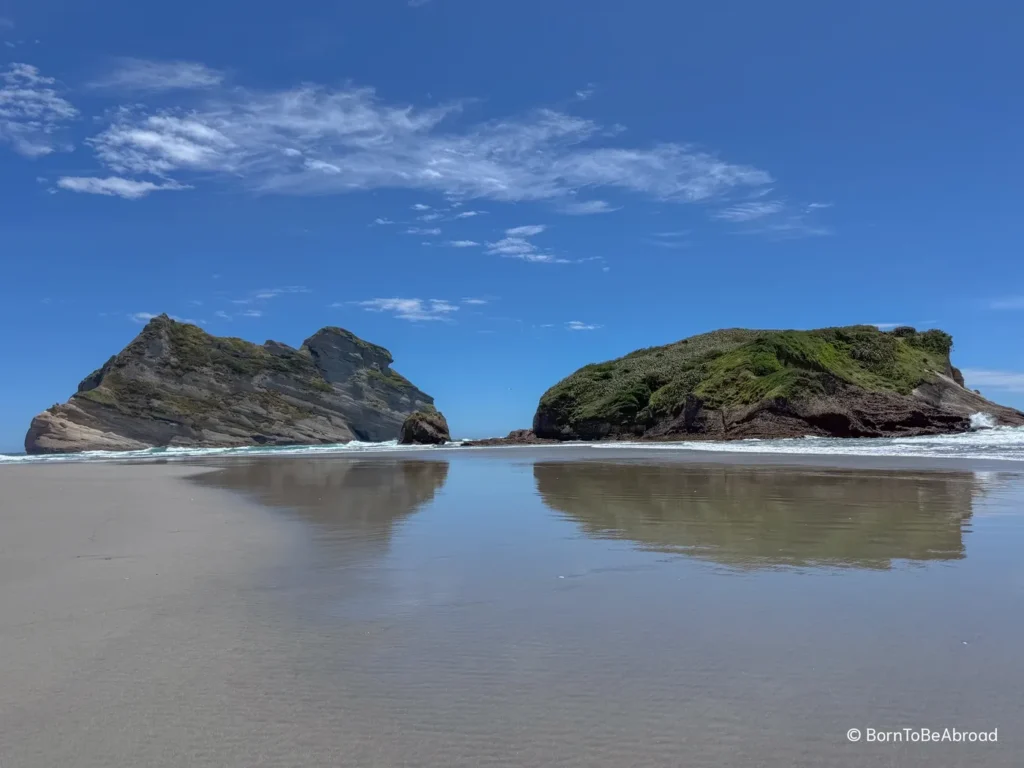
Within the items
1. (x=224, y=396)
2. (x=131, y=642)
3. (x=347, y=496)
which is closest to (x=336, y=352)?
(x=224, y=396)

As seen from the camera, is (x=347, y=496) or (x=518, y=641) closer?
(x=518, y=641)

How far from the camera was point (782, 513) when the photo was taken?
8.13 m

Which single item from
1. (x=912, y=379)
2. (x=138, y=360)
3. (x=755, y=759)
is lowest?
(x=755, y=759)

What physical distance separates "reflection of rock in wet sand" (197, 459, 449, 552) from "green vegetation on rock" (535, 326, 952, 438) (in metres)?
28.9

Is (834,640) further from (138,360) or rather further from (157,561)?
(138,360)

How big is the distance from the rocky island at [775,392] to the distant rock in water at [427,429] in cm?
621

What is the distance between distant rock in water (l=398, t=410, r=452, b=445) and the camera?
54078 mm

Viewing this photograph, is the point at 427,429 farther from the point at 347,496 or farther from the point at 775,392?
the point at 347,496

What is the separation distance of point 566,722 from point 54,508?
34.1 feet

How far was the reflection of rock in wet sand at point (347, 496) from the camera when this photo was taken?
7570mm

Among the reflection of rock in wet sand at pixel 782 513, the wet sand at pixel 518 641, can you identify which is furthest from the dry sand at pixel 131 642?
the reflection of rock in wet sand at pixel 782 513

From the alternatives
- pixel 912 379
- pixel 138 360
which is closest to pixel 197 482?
pixel 912 379

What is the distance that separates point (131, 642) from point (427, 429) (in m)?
50.9

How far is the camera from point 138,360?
78.8 meters
